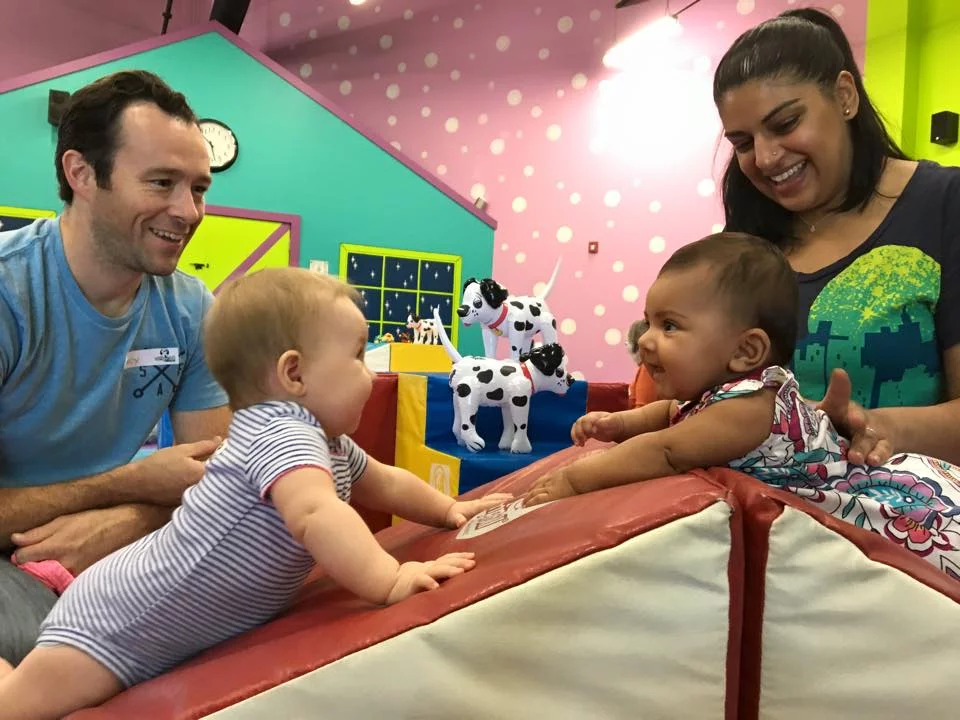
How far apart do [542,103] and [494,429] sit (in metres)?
3.52

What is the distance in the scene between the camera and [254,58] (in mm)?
4969

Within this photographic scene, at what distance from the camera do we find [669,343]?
0.99 m

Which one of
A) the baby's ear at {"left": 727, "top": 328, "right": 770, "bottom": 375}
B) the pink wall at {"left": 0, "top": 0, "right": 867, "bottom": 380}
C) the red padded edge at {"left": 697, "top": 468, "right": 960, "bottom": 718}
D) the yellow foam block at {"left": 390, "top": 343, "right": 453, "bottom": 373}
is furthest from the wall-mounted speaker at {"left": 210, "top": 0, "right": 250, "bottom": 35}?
the red padded edge at {"left": 697, "top": 468, "right": 960, "bottom": 718}

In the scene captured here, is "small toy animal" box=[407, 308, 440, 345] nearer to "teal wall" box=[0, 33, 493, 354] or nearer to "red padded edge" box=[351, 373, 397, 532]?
"teal wall" box=[0, 33, 493, 354]

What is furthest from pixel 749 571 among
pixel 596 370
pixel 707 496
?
pixel 596 370

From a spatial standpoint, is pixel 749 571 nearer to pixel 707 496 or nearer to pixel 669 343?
pixel 707 496

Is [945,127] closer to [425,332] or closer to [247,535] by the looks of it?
[425,332]

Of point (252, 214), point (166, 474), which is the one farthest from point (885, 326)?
point (252, 214)

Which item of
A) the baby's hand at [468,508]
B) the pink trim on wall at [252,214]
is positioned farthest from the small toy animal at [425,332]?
the baby's hand at [468,508]

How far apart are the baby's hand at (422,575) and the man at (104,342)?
2.31 ft

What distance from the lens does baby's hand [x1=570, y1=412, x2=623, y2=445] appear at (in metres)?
1.29

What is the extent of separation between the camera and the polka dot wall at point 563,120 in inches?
183

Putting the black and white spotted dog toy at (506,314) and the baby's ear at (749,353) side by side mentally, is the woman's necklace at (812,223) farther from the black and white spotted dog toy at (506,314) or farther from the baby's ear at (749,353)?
the black and white spotted dog toy at (506,314)

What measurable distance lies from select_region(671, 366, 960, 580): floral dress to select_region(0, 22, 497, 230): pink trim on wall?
15.3 feet
